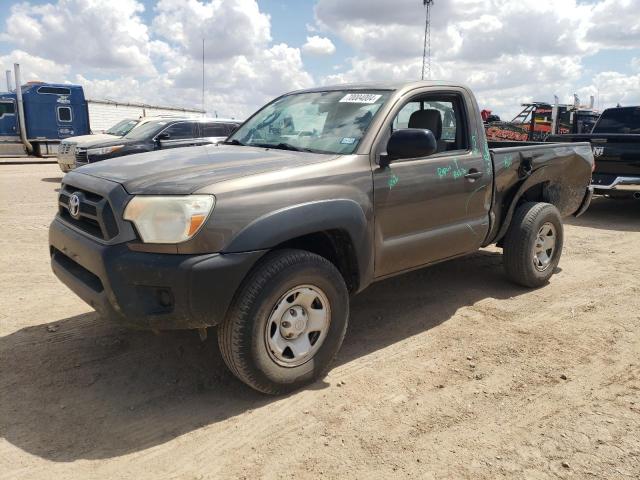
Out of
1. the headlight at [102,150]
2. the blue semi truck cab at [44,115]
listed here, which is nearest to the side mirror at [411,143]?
the headlight at [102,150]

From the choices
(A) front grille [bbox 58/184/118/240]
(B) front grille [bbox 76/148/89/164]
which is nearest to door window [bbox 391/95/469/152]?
(A) front grille [bbox 58/184/118/240]

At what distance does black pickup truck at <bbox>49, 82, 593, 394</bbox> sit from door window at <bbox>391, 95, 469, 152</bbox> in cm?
1

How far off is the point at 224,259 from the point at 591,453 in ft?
6.78

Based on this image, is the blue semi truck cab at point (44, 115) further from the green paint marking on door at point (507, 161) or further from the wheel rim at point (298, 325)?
the wheel rim at point (298, 325)

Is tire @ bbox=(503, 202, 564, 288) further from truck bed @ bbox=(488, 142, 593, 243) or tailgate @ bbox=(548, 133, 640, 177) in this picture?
tailgate @ bbox=(548, 133, 640, 177)

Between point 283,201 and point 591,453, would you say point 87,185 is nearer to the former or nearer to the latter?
point 283,201

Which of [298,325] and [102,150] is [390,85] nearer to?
[298,325]

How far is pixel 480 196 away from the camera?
441 cm

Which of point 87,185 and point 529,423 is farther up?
point 87,185

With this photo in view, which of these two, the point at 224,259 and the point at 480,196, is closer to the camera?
the point at 224,259

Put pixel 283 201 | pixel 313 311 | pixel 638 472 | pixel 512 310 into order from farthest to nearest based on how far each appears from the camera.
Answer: pixel 512 310
pixel 313 311
pixel 283 201
pixel 638 472

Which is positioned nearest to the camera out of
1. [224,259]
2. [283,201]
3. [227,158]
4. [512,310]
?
[224,259]

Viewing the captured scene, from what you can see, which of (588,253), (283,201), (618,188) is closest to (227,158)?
(283,201)

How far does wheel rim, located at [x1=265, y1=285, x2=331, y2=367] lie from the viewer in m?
3.14
